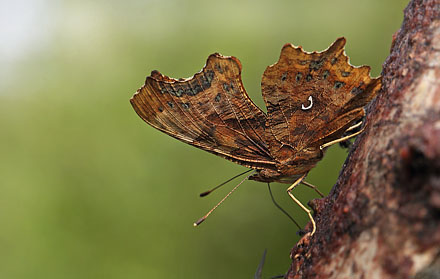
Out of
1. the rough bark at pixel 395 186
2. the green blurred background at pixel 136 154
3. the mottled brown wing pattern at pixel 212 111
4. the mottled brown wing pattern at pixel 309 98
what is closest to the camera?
the rough bark at pixel 395 186

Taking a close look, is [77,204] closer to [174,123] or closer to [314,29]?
[174,123]

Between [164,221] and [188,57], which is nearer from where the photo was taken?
[164,221]

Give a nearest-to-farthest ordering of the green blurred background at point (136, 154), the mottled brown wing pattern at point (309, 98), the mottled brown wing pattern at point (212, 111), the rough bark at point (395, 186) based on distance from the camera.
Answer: the rough bark at point (395, 186), the mottled brown wing pattern at point (309, 98), the mottled brown wing pattern at point (212, 111), the green blurred background at point (136, 154)

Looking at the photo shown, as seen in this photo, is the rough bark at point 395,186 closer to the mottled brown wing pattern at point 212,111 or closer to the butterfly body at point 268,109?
the butterfly body at point 268,109

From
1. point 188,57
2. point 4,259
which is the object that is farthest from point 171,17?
point 4,259

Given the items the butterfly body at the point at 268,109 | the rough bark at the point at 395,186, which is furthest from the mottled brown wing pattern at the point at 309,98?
the rough bark at the point at 395,186
